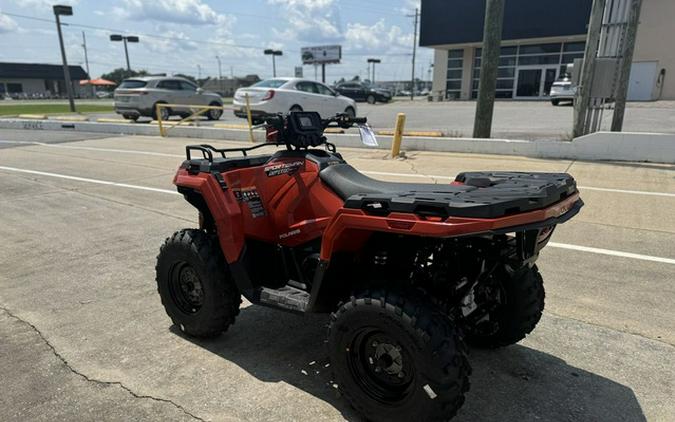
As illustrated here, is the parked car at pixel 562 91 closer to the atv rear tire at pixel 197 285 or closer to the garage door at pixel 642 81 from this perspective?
the garage door at pixel 642 81

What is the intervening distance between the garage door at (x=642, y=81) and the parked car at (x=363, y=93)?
1739 cm

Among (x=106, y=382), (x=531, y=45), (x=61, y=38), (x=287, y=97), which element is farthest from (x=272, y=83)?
(x=531, y=45)

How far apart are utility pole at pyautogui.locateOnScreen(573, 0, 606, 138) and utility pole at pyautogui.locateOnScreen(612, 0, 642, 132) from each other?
1.75 ft

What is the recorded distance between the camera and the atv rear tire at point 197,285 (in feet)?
9.79

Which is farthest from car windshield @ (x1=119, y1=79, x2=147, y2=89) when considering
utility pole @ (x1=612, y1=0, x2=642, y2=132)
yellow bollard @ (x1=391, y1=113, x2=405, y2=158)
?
utility pole @ (x1=612, y1=0, x2=642, y2=132)

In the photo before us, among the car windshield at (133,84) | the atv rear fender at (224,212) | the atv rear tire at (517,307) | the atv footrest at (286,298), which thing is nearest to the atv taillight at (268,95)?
the car windshield at (133,84)

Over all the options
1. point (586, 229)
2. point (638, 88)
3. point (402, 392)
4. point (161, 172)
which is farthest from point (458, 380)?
point (638, 88)

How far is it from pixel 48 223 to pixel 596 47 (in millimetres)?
10599

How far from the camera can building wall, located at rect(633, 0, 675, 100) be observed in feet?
92.0

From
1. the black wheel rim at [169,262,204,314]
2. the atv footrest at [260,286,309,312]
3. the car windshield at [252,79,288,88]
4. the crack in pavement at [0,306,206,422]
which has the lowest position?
the crack in pavement at [0,306,206,422]

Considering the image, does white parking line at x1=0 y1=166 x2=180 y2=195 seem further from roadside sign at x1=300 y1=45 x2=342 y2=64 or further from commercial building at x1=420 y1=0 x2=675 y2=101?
roadside sign at x1=300 y1=45 x2=342 y2=64

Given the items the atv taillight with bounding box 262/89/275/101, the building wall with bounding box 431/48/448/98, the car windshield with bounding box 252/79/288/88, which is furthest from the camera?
the building wall with bounding box 431/48/448/98

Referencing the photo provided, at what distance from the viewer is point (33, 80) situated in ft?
262

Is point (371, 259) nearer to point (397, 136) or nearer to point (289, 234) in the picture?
point (289, 234)
